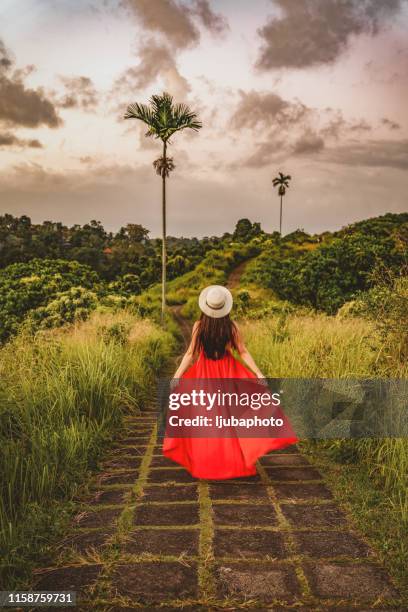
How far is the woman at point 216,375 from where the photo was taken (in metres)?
3.67

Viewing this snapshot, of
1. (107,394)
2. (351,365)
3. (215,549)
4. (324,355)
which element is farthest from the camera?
(324,355)

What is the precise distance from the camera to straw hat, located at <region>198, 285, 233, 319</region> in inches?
152

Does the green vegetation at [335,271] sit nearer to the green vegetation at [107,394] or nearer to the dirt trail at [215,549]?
the green vegetation at [107,394]

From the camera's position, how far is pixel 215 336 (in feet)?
13.1

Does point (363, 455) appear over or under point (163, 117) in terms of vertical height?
under

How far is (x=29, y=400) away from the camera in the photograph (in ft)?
14.1

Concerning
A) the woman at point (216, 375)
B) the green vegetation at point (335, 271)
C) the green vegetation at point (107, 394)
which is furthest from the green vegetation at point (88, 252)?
the woman at point (216, 375)

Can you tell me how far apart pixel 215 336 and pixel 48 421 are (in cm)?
168

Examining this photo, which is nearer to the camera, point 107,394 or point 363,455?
point 363,455

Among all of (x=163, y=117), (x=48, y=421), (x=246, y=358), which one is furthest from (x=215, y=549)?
(x=163, y=117)

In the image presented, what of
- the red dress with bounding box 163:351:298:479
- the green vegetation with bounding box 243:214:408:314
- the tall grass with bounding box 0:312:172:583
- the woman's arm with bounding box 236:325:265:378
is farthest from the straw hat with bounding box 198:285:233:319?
the green vegetation with bounding box 243:214:408:314

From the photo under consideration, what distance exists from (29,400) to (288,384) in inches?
116

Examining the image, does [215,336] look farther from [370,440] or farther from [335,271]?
[335,271]

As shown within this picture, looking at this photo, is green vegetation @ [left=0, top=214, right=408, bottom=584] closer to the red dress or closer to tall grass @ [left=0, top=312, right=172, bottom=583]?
tall grass @ [left=0, top=312, right=172, bottom=583]
